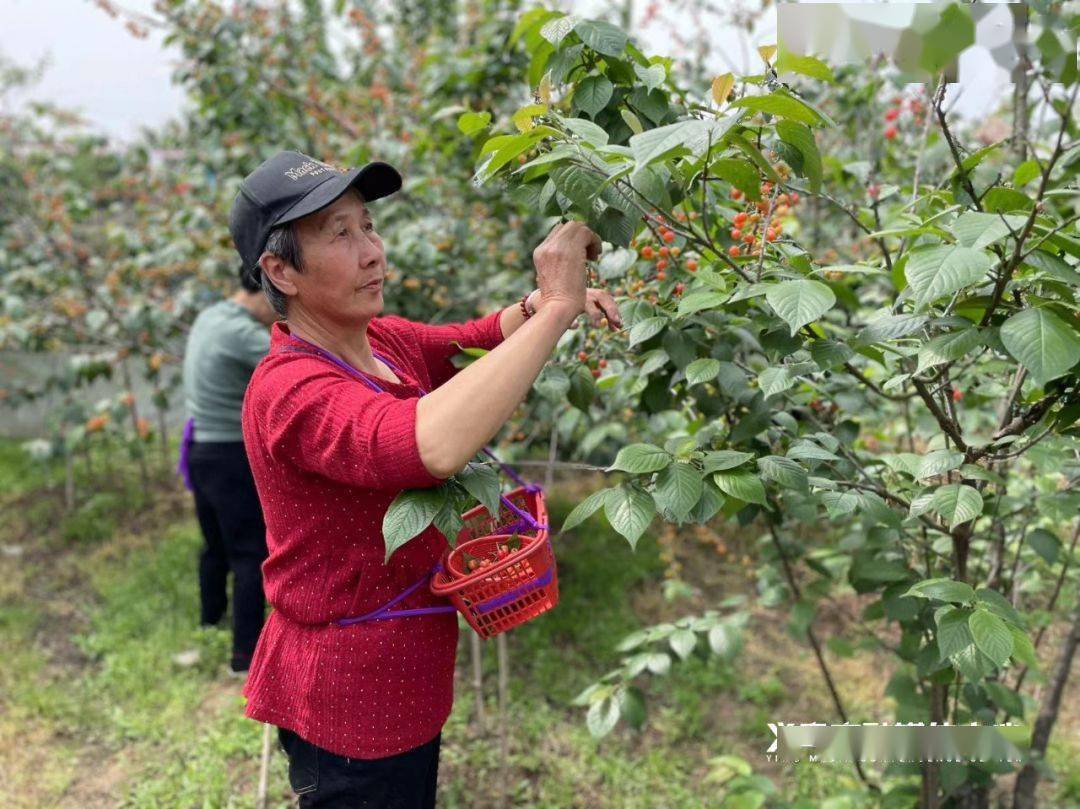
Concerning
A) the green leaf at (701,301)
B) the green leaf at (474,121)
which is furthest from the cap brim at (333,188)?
the green leaf at (701,301)

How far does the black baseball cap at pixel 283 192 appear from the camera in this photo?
141 centimetres

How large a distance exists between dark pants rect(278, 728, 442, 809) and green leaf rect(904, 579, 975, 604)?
0.92 m

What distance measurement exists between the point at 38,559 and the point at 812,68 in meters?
4.83

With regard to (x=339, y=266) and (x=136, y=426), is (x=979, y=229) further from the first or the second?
(x=136, y=426)

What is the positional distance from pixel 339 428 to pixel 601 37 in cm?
83

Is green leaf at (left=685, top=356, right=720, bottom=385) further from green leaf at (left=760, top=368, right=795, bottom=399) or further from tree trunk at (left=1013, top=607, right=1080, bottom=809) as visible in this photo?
tree trunk at (left=1013, top=607, right=1080, bottom=809)

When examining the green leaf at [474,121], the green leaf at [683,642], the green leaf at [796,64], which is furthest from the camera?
the green leaf at [683,642]

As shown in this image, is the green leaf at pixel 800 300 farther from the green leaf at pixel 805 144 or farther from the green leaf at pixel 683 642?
the green leaf at pixel 683 642

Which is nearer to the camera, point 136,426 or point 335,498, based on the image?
point 335,498

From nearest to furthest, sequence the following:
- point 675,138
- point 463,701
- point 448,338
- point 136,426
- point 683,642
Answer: point 675,138
point 448,338
point 683,642
point 463,701
point 136,426

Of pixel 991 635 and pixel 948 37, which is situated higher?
pixel 948 37

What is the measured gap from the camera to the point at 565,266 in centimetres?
137

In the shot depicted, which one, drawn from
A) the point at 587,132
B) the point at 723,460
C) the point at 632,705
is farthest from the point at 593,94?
the point at 632,705

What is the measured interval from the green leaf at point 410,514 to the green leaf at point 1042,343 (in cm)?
80
